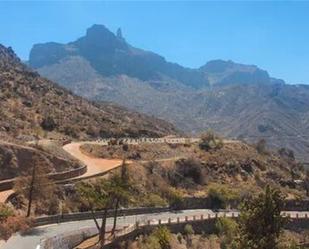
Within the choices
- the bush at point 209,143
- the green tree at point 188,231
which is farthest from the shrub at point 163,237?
the bush at point 209,143

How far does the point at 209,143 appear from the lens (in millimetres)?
112688

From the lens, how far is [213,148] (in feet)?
365

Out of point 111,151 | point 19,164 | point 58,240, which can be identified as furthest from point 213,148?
point 58,240

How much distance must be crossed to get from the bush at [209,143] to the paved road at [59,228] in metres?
37.4

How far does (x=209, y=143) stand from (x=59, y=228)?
61.7m

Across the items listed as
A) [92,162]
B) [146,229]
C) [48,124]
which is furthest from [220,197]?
[48,124]

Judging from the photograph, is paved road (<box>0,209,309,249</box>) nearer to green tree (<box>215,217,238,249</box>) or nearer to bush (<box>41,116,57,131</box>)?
green tree (<box>215,217,238,249</box>)

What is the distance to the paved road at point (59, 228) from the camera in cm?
4562

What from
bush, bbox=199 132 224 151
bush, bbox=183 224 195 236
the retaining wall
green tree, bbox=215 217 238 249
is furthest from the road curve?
bush, bbox=199 132 224 151

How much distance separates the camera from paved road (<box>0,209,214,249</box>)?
1796 inches

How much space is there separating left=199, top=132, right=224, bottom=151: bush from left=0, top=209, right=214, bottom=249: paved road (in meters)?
37.4

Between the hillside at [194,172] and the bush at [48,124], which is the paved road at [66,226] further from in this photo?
the bush at [48,124]

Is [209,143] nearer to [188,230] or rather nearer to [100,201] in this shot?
[188,230]

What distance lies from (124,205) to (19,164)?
12060 mm
